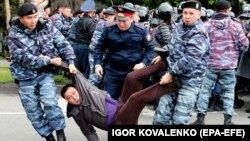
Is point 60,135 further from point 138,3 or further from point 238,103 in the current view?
point 138,3

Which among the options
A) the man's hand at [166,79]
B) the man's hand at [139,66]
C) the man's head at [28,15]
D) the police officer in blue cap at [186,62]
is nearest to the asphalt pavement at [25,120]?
the man's hand at [139,66]

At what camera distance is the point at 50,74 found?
657 centimetres

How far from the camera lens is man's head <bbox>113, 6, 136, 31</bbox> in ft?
21.7

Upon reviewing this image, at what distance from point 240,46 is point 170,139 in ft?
11.7

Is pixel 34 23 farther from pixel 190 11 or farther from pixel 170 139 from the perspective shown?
pixel 170 139

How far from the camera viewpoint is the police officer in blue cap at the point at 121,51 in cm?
680

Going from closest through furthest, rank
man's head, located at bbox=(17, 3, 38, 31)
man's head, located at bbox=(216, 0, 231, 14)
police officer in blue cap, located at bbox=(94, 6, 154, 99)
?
man's head, located at bbox=(17, 3, 38, 31) → police officer in blue cap, located at bbox=(94, 6, 154, 99) → man's head, located at bbox=(216, 0, 231, 14)

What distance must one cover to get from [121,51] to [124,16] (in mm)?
440

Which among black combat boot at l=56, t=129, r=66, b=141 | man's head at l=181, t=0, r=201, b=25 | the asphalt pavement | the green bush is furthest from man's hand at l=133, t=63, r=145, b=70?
the green bush

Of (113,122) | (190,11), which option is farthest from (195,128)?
(190,11)

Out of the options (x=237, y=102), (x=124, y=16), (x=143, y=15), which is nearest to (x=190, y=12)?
(x=124, y=16)

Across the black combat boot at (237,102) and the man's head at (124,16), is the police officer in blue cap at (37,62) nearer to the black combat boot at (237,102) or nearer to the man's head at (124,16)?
the man's head at (124,16)

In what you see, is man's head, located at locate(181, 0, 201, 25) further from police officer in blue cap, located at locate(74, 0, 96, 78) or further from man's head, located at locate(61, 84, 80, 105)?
police officer in blue cap, located at locate(74, 0, 96, 78)

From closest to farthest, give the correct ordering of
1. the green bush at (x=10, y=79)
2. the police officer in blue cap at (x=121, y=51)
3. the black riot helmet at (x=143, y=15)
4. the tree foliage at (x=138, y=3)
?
the police officer in blue cap at (x=121, y=51)
the black riot helmet at (x=143, y=15)
the green bush at (x=10, y=79)
the tree foliage at (x=138, y=3)
